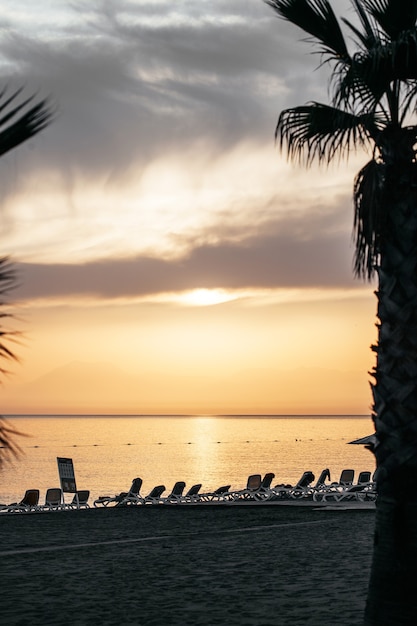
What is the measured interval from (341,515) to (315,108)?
16.4m

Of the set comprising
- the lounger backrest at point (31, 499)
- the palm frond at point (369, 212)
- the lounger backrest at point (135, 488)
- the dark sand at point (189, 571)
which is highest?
the palm frond at point (369, 212)

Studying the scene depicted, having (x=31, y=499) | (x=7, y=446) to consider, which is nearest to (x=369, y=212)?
(x=7, y=446)

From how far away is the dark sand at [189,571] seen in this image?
10586 mm

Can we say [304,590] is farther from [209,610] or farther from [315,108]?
[315,108]

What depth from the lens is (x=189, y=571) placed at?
547 inches

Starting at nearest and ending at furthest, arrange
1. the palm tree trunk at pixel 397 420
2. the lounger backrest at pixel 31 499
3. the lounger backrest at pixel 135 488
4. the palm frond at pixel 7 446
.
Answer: the palm frond at pixel 7 446, the palm tree trunk at pixel 397 420, the lounger backrest at pixel 31 499, the lounger backrest at pixel 135 488

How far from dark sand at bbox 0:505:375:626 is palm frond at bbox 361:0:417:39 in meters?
5.98

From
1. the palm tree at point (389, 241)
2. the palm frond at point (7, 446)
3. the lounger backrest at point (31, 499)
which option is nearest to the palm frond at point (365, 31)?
the palm tree at point (389, 241)

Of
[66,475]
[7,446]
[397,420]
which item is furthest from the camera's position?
[66,475]

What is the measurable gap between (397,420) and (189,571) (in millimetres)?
6908

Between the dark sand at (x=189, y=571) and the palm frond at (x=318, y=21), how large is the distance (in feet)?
19.1

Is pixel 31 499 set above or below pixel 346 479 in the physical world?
below

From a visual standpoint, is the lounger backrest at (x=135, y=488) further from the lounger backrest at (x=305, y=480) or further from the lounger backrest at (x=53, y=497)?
the lounger backrest at (x=305, y=480)

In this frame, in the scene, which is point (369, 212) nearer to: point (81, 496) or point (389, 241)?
point (389, 241)
